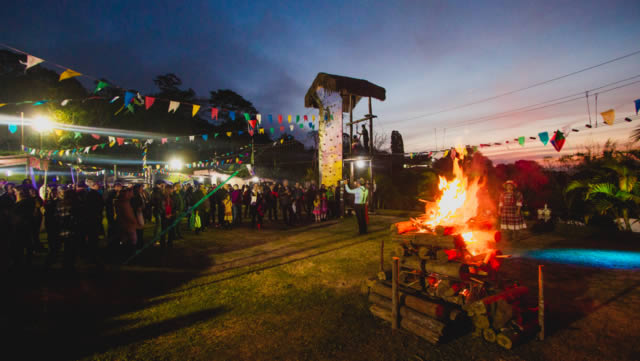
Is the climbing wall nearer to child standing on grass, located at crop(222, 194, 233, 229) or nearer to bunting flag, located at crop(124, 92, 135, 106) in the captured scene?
child standing on grass, located at crop(222, 194, 233, 229)

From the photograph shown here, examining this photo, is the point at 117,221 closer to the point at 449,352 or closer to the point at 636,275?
the point at 449,352

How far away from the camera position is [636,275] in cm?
544

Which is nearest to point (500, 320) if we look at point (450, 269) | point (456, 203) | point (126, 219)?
point (450, 269)

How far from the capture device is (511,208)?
27.9 ft

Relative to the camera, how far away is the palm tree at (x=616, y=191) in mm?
8711

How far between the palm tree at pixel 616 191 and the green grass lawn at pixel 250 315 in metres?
4.85

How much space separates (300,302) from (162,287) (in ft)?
9.45

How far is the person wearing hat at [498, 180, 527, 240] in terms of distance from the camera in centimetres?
838

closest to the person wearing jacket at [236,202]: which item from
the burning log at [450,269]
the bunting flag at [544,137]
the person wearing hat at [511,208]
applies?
the burning log at [450,269]

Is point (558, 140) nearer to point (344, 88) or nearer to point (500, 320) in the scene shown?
point (344, 88)

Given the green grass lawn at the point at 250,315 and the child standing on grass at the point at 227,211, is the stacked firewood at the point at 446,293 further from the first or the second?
the child standing on grass at the point at 227,211

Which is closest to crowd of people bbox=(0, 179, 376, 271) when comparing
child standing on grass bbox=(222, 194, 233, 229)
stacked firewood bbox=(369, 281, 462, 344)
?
child standing on grass bbox=(222, 194, 233, 229)

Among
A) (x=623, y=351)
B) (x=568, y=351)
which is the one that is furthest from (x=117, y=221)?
(x=623, y=351)

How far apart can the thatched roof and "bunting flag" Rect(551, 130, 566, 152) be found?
339 inches
